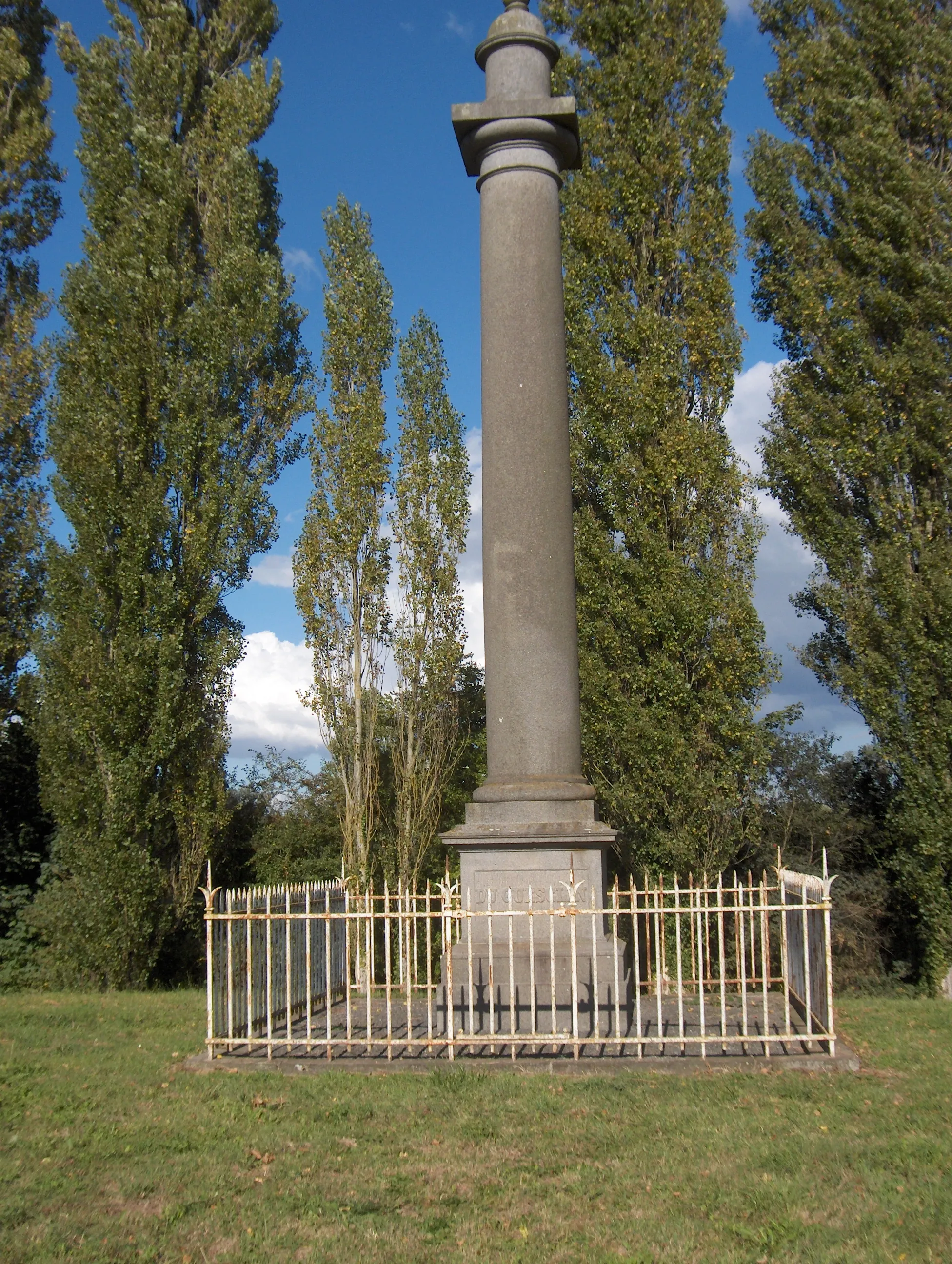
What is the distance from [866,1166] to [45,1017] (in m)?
7.58

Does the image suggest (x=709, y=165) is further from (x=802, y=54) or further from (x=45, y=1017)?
(x=45, y=1017)

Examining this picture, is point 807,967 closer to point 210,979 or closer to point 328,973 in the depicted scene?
point 328,973

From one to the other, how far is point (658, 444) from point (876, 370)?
112 inches

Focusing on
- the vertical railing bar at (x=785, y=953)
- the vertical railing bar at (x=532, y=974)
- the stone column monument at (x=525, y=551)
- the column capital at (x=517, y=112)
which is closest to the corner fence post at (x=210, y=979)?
the stone column monument at (x=525, y=551)

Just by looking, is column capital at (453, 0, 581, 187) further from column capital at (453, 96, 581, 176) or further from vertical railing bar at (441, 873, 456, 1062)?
vertical railing bar at (441, 873, 456, 1062)

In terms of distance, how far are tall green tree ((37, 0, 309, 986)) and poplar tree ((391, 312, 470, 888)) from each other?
2.06m

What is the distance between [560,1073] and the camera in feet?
22.5

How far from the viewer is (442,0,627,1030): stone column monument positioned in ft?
26.1

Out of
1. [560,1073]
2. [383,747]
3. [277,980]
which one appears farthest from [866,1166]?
[383,747]

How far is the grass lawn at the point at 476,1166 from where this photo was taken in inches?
167

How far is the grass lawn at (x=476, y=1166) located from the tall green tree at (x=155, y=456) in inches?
226

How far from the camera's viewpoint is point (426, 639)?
15.7 m

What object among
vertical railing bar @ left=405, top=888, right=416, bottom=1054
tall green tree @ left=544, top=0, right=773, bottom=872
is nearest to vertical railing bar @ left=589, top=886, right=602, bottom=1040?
vertical railing bar @ left=405, top=888, right=416, bottom=1054

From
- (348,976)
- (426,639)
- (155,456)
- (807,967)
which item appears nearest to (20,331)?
(155,456)
